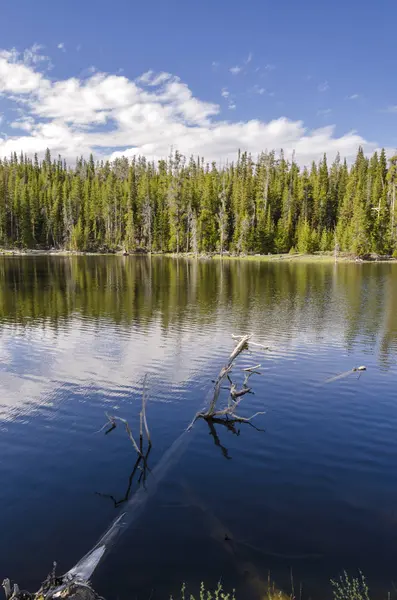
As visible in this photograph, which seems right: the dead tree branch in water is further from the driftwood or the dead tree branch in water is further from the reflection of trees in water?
the reflection of trees in water

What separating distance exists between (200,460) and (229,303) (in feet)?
111

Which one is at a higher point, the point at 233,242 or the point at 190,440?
the point at 233,242

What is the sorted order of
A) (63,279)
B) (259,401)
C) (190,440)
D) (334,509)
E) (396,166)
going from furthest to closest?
(396,166) < (63,279) < (259,401) < (190,440) < (334,509)

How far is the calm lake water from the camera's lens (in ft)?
34.8

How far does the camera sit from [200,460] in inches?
611

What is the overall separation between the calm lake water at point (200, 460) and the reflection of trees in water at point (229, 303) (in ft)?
3.20

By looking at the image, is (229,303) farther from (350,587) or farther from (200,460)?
(350,587)

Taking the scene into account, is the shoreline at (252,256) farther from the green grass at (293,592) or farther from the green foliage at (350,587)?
the green grass at (293,592)

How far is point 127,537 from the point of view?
451 inches

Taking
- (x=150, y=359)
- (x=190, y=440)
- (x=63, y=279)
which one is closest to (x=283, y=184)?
(x=63, y=279)

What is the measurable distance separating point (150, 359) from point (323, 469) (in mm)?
14717

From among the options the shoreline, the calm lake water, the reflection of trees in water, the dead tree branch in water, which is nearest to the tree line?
the shoreline

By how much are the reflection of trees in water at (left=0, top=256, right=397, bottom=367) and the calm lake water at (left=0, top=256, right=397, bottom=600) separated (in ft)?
3.20

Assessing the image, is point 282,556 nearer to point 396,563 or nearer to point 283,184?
point 396,563
